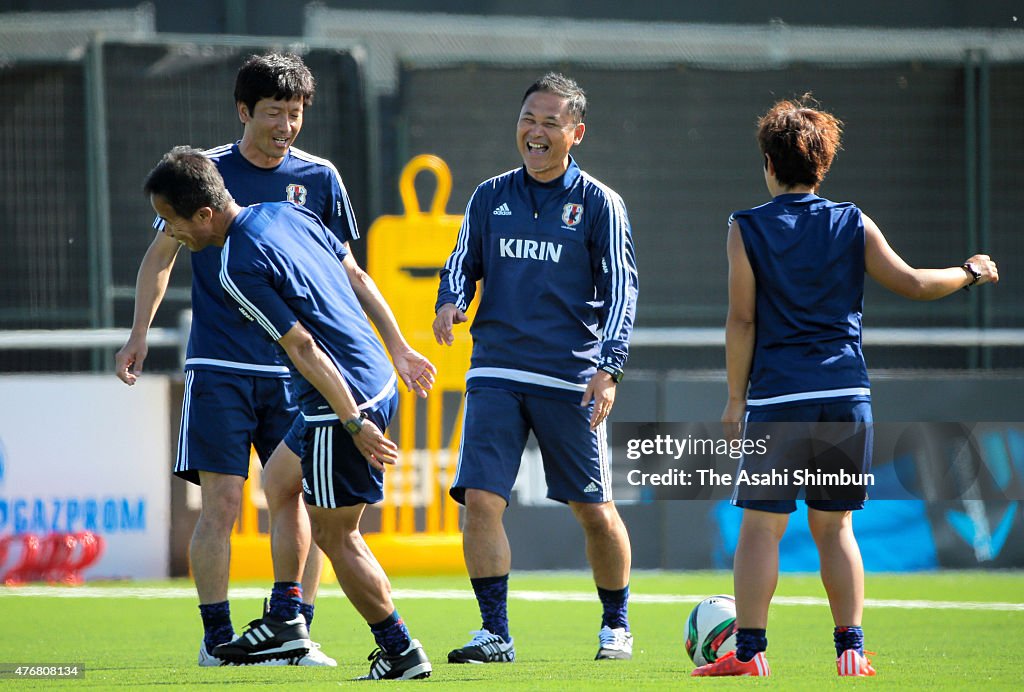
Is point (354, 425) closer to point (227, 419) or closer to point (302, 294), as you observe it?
point (302, 294)

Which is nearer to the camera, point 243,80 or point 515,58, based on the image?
point 243,80

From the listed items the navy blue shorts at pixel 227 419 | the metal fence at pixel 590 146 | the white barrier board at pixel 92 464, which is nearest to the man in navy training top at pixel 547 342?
the navy blue shorts at pixel 227 419

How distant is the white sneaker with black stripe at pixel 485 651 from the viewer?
217 inches

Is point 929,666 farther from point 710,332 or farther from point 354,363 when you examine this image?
point 710,332

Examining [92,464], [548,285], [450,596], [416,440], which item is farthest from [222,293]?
[416,440]

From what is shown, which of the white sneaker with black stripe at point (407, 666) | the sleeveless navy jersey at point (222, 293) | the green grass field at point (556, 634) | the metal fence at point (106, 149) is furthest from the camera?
the metal fence at point (106, 149)

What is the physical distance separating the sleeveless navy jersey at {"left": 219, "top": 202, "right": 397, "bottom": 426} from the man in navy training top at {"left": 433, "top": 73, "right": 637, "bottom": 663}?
2.83ft

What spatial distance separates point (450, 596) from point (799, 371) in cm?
391

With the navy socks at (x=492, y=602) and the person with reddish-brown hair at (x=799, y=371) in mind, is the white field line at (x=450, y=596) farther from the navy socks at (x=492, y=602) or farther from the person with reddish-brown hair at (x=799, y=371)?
the person with reddish-brown hair at (x=799, y=371)

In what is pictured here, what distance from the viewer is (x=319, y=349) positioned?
15.2ft

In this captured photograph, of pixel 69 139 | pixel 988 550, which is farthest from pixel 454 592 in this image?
pixel 69 139

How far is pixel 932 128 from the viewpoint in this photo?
11773mm

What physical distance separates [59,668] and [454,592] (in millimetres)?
3417

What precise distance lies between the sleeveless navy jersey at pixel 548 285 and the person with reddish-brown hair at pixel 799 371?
807 mm
